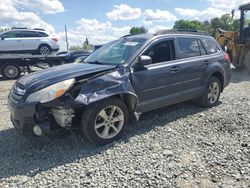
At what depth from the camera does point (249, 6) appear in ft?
39.6

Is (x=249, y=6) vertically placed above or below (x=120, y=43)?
above

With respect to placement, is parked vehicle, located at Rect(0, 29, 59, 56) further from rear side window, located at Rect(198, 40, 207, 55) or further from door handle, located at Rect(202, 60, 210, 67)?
door handle, located at Rect(202, 60, 210, 67)

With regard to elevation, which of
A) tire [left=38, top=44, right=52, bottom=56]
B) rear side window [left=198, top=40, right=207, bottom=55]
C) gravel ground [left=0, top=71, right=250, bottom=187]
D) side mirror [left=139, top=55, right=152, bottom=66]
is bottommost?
gravel ground [left=0, top=71, right=250, bottom=187]

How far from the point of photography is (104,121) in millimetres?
4461

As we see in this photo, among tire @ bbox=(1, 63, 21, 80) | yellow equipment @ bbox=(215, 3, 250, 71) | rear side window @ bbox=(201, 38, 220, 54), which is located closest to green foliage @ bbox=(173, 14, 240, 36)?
yellow equipment @ bbox=(215, 3, 250, 71)

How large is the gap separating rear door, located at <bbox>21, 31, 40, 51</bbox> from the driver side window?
35.9 ft

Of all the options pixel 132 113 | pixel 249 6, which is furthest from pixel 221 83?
pixel 249 6

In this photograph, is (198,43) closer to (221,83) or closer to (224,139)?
(221,83)

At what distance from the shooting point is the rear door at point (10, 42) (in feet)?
47.4

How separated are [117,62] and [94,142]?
1465 millimetres

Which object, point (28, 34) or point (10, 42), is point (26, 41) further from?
point (10, 42)

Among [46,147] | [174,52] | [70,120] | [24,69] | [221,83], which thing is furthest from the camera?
[24,69]

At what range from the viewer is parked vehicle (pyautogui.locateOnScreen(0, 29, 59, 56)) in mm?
14514

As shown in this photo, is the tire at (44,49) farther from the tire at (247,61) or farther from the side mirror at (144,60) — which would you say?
the side mirror at (144,60)
